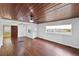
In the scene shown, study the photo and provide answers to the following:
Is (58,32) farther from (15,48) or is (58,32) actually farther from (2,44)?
(2,44)

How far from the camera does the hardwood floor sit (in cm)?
247

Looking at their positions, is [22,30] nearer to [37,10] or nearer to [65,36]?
[37,10]

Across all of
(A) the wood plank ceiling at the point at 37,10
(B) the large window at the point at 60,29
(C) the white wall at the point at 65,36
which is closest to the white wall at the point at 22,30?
(A) the wood plank ceiling at the point at 37,10

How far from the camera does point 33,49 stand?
8.32ft

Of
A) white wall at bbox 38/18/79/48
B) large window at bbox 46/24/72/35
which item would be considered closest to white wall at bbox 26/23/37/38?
white wall at bbox 38/18/79/48

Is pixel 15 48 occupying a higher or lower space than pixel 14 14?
lower

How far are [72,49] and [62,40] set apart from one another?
11.7 inches

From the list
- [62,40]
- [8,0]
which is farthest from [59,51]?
[8,0]

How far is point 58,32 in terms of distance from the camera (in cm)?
259

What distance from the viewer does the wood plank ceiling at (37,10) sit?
7.91 ft

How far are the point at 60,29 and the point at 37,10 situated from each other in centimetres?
70

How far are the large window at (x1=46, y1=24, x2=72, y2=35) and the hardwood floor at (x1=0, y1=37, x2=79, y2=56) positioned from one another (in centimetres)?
29

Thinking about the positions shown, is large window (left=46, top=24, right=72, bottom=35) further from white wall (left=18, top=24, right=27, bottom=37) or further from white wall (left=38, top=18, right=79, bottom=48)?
white wall (left=18, top=24, right=27, bottom=37)

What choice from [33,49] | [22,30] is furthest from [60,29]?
[22,30]
